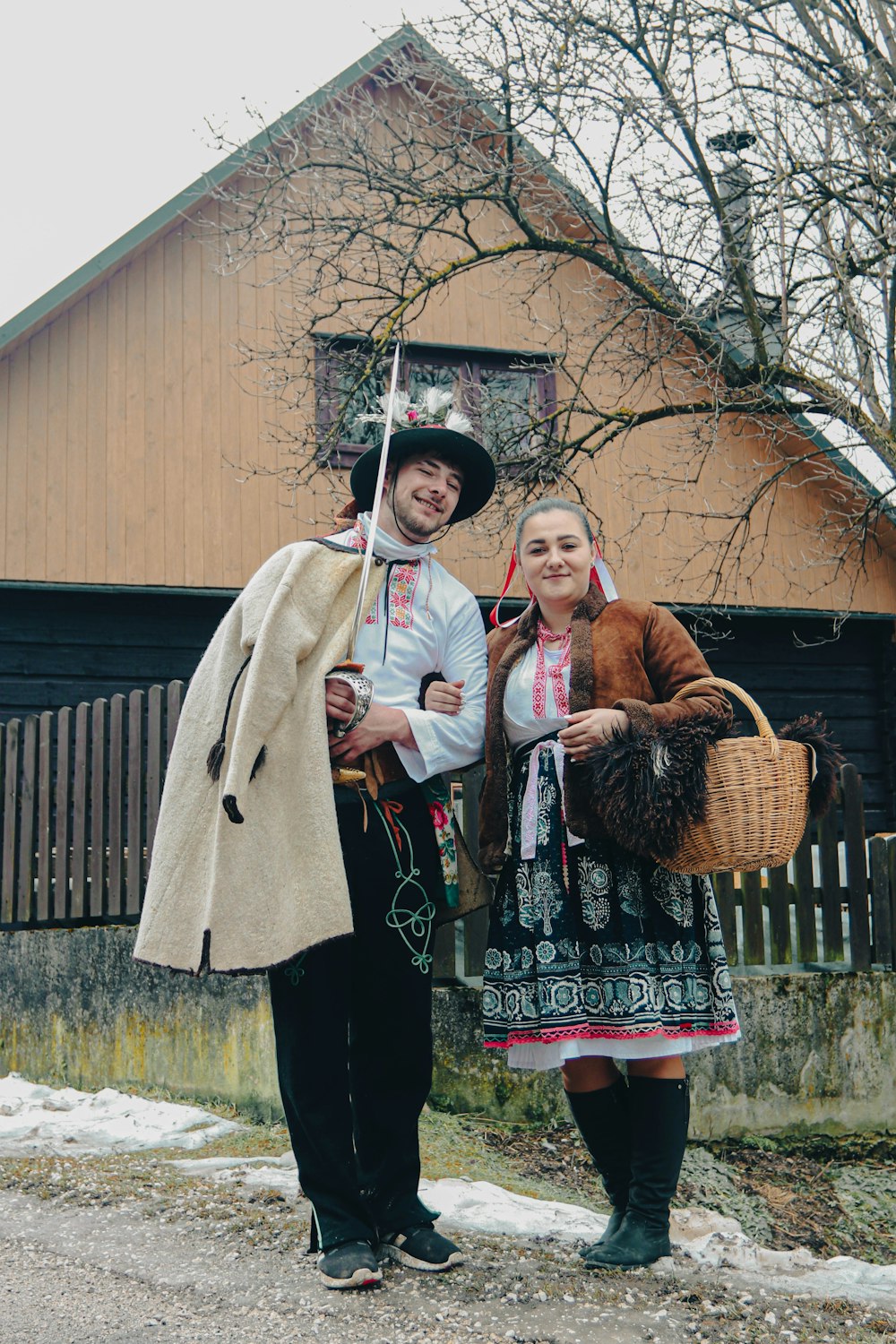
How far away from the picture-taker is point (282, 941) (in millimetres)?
2676

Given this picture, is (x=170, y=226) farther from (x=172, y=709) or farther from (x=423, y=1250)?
(x=423, y=1250)

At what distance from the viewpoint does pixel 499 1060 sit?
481cm

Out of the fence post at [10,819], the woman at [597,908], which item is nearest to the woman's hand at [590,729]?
the woman at [597,908]

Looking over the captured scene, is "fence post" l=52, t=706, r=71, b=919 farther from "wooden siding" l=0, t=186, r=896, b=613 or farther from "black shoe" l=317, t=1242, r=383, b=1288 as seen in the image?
"black shoe" l=317, t=1242, r=383, b=1288

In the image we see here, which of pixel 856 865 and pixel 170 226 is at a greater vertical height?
pixel 170 226

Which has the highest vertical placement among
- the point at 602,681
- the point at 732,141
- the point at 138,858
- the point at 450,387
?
the point at 732,141

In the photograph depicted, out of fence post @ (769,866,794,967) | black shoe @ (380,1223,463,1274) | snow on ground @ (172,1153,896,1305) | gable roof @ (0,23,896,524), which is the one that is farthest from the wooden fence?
gable roof @ (0,23,896,524)

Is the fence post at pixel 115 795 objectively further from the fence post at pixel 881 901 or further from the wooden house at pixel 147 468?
the fence post at pixel 881 901

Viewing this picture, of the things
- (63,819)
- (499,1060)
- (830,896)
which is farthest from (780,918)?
(63,819)

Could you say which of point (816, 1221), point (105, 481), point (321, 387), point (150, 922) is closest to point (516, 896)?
point (150, 922)

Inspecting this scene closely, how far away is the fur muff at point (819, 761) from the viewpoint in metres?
2.99

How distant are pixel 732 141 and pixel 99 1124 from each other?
20.1 feet

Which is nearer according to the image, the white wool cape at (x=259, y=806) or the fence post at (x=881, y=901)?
the white wool cape at (x=259, y=806)

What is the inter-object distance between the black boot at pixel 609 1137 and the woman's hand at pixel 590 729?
0.84 metres
